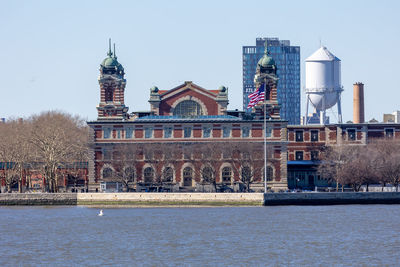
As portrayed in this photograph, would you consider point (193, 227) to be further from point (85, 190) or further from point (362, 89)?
point (362, 89)

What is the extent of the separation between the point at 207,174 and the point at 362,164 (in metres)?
21.7

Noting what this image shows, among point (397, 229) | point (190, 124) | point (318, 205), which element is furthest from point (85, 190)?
point (397, 229)

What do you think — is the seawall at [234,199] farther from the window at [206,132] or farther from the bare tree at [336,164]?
the window at [206,132]

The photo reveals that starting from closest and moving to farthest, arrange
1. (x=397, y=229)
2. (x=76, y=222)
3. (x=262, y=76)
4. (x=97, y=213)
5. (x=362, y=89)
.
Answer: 1. (x=397, y=229)
2. (x=76, y=222)
3. (x=97, y=213)
4. (x=262, y=76)
5. (x=362, y=89)

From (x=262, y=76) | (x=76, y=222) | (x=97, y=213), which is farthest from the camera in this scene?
(x=262, y=76)

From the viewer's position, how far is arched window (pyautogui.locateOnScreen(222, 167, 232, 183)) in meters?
138

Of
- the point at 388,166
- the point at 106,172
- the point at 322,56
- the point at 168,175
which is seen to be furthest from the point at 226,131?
the point at 322,56

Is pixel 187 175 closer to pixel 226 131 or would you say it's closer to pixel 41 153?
pixel 226 131

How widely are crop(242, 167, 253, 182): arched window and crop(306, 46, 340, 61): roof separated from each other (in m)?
61.8

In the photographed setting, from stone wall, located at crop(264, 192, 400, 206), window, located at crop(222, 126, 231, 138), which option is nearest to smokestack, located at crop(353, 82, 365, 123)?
window, located at crop(222, 126, 231, 138)

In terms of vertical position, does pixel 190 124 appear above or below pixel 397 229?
above

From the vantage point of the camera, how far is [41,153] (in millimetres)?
131375

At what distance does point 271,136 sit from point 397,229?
177ft

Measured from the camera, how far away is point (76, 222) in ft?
314
